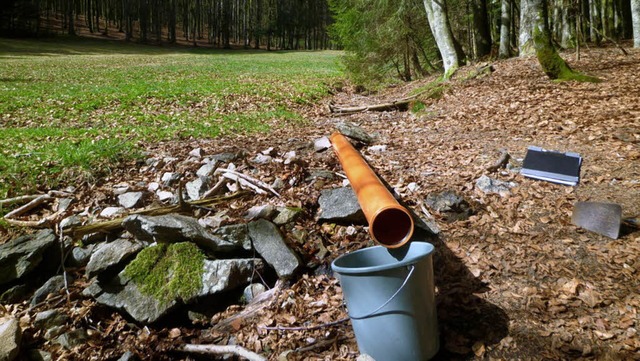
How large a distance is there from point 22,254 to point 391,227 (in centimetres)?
354

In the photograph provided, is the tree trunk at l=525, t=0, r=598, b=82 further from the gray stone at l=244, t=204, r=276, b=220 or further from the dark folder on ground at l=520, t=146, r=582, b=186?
the gray stone at l=244, t=204, r=276, b=220

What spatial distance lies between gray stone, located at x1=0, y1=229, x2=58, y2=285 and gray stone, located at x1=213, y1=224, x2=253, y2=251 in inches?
66.6

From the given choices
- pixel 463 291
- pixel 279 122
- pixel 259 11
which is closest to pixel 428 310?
pixel 463 291

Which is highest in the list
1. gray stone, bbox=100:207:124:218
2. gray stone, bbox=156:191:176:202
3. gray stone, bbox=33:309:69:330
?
gray stone, bbox=156:191:176:202

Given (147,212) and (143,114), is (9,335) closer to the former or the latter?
(147,212)

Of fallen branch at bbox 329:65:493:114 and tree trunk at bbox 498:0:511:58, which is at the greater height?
tree trunk at bbox 498:0:511:58

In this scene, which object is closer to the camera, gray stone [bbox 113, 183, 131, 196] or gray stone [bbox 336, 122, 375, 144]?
gray stone [bbox 113, 183, 131, 196]

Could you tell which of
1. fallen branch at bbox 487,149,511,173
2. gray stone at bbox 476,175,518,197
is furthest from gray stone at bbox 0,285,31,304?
fallen branch at bbox 487,149,511,173

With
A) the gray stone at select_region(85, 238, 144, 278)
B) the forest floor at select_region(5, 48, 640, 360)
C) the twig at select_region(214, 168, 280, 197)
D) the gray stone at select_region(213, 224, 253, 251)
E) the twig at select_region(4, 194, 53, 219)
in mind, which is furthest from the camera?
the twig at select_region(214, 168, 280, 197)

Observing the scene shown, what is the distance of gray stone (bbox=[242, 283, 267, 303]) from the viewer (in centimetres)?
354

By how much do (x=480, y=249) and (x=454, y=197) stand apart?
2.62 feet

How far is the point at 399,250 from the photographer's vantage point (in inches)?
111

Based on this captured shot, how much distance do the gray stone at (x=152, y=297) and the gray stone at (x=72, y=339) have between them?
0.31 metres

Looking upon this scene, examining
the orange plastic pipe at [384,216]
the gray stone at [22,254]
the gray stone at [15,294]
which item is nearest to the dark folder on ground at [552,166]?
the orange plastic pipe at [384,216]
